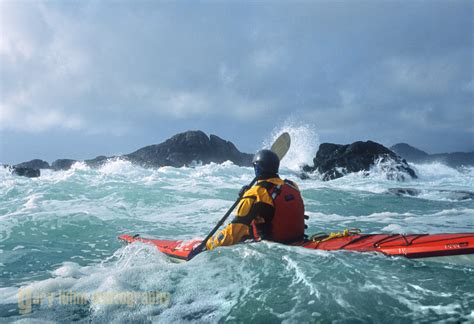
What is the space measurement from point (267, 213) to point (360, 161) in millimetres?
30223

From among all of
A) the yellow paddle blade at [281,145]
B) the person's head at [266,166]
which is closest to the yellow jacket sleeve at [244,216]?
the person's head at [266,166]

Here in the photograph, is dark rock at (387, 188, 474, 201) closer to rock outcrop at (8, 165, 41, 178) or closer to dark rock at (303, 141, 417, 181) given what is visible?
dark rock at (303, 141, 417, 181)

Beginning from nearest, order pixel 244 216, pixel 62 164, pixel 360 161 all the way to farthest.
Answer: pixel 244 216
pixel 360 161
pixel 62 164

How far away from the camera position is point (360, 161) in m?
31.9

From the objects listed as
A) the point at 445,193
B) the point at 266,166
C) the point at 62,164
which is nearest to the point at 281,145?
the point at 266,166

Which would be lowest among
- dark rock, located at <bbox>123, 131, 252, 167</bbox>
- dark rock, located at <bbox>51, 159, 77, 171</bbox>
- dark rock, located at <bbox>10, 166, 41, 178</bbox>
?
dark rock, located at <bbox>10, 166, 41, 178</bbox>

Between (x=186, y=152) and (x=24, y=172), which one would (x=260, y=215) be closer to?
(x=24, y=172)

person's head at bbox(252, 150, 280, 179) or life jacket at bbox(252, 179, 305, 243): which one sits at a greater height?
person's head at bbox(252, 150, 280, 179)

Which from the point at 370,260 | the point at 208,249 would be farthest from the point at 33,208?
the point at 370,260

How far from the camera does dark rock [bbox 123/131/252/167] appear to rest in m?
58.9

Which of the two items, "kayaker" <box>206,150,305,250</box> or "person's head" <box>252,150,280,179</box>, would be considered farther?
"person's head" <box>252,150,280,179</box>

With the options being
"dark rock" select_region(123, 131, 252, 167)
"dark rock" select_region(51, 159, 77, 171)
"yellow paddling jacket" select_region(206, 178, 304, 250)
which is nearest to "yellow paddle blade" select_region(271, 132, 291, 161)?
"yellow paddling jacket" select_region(206, 178, 304, 250)

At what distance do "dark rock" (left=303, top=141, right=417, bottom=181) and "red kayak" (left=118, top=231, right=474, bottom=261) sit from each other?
91.4 ft

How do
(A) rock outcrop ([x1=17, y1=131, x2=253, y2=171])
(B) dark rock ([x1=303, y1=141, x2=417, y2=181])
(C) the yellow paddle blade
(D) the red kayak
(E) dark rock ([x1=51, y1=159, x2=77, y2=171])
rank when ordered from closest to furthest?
(D) the red kayak
(C) the yellow paddle blade
(B) dark rock ([x1=303, y1=141, x2=417, y2=181])
(E) dark rock ([x1=51, y1=159, x2=77, y2=171])
(A) rock outcrop ([x1=17, y1=131, x2=253, y2=171])
